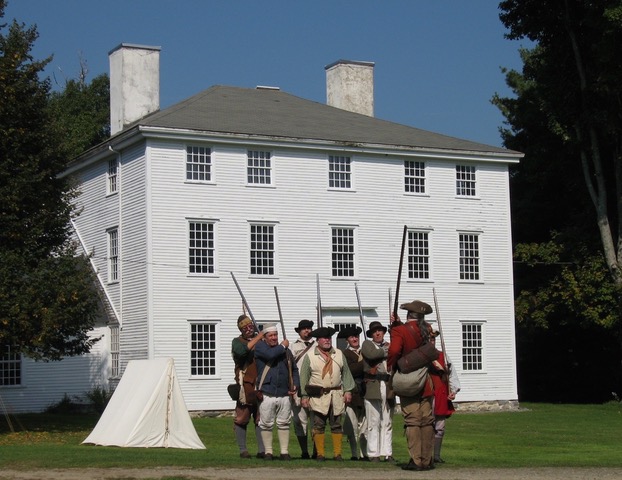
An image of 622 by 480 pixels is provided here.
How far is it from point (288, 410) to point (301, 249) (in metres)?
24.6

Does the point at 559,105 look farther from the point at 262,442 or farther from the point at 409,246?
the point at 262,442

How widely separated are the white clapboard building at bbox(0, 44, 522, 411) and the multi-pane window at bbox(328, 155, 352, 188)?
60 millimetres

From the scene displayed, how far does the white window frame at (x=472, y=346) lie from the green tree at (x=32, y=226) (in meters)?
18.2

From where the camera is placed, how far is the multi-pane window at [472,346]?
4478 cm

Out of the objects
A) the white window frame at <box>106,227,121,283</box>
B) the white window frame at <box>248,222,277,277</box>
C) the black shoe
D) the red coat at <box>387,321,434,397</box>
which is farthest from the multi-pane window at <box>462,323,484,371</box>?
the red coat at <box>387,321,434,397</box>

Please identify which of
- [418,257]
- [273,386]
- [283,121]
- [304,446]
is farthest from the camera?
[418,257]

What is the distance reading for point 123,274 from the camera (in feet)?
136

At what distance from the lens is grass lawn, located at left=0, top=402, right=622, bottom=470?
1742 centimetres

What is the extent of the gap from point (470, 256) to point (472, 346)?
346 cm

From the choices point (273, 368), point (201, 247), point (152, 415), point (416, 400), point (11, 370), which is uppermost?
point (201, 247)

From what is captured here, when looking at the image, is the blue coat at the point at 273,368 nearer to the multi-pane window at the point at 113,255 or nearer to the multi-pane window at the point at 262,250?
the multi-pane window at the point at 262,250

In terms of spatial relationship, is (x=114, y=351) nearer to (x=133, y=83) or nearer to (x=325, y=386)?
(x=133, y=83)

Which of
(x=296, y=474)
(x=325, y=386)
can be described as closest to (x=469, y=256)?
(x=325, y=386)

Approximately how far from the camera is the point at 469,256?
1786 inches
